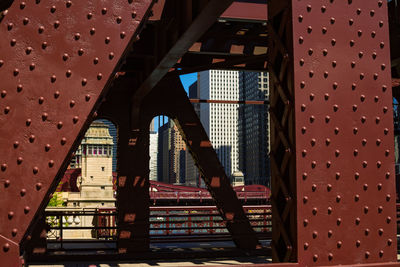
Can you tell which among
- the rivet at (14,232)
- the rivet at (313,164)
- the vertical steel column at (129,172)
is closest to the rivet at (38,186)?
the rivet at (14,232)

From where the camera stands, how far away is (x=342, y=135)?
13.0ft

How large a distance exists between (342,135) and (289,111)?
463 millimetres

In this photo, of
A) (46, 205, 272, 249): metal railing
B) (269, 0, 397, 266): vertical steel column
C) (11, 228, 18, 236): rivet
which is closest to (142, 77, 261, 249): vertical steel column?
(46, 205, 272, 249): metal railing

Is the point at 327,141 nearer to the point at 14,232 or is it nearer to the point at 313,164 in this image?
the point at 313,164

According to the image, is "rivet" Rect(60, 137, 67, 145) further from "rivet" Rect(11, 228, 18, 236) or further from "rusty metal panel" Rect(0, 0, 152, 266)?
"rivet" Rect(11, 228, 18, 236)

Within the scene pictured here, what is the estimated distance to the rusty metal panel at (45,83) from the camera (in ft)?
11.0

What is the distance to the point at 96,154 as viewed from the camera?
6719 centimetres

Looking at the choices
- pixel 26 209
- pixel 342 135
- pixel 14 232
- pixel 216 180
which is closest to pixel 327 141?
pixel 342 135

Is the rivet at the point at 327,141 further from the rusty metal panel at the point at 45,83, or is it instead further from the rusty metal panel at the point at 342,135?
the rusty metal panel at the point at 45,83

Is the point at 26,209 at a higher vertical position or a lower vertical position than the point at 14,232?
higher

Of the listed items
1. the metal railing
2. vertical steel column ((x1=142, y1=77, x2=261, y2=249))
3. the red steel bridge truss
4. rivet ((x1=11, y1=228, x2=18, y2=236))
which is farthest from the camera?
the metal railing

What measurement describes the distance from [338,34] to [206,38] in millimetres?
8039

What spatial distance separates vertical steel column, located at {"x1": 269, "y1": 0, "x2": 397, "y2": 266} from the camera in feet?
12.6

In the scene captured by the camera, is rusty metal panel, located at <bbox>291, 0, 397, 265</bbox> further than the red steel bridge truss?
Yes
